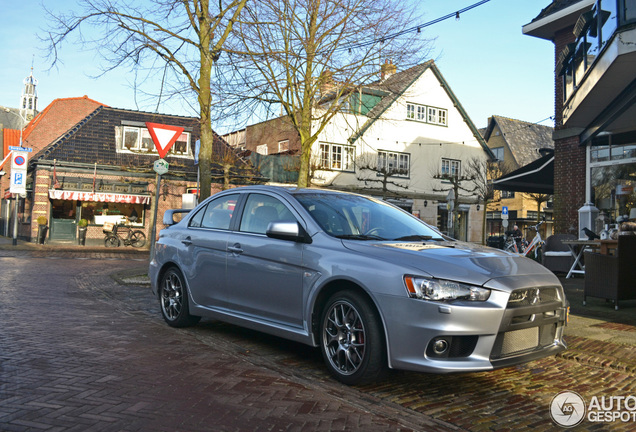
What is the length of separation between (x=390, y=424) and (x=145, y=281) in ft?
28.8

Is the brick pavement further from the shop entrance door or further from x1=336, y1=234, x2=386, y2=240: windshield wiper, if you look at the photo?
the shop entrance door

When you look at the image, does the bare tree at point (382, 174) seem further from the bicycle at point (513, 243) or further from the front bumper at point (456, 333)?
the front bumper at point (456, 333)

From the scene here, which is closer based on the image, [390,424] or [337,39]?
[390,424]

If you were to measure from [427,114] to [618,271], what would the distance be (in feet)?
101

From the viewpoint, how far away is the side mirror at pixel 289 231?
4750mm

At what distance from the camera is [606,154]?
14195 millimetres

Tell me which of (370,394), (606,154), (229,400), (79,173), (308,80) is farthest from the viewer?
(79,173)

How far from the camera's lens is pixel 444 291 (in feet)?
12.8

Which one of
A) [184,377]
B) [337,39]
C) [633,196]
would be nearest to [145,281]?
[184,377]

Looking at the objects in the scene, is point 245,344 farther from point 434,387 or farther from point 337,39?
point 337,39

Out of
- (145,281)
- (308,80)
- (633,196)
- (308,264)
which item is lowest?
(145,281)

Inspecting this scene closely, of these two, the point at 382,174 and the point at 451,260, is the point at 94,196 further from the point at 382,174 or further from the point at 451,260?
the point at 451,260

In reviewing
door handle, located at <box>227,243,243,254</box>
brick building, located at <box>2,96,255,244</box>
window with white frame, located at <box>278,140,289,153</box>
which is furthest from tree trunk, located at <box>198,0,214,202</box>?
window with white frame, located at <box>278,140,289,153</box>

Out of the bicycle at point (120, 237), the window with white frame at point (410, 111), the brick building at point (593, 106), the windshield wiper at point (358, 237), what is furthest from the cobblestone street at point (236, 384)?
the window with white frame at point (410, 111)
